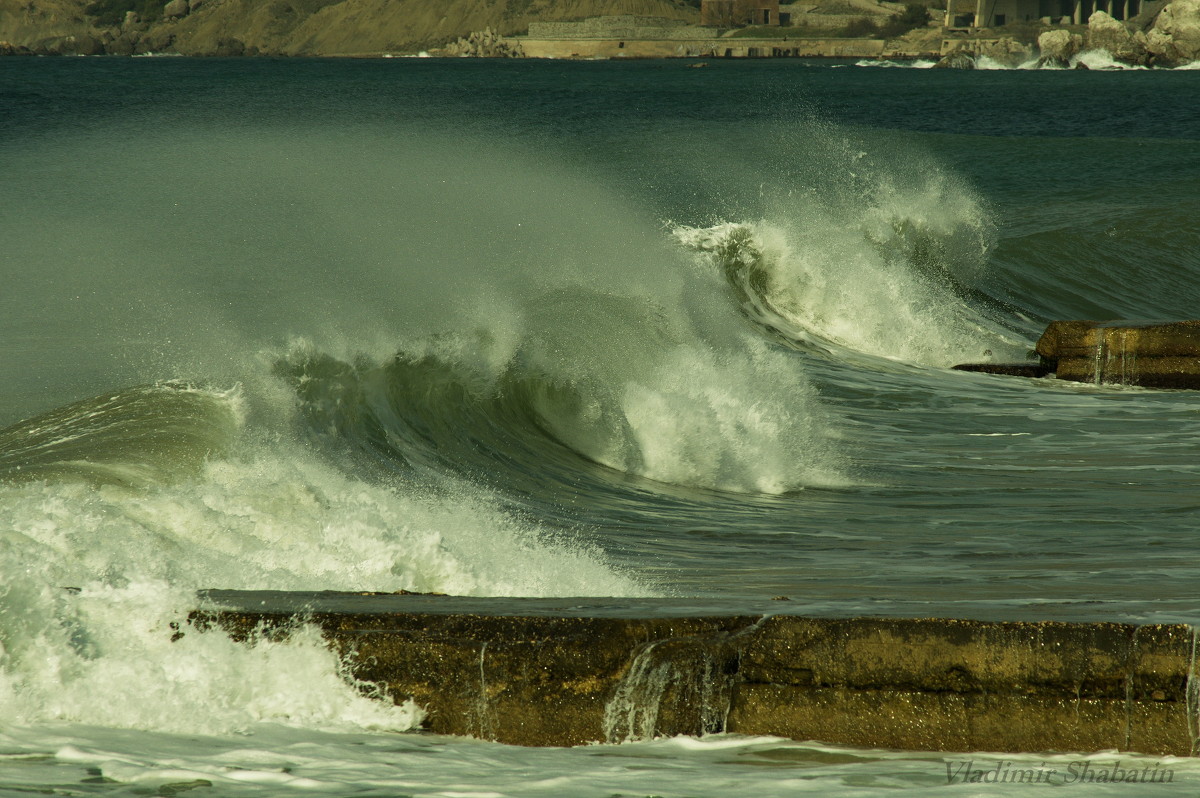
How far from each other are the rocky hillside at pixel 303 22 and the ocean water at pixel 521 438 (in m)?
127

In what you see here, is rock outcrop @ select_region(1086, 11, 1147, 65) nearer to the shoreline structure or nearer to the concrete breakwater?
the shoreline structure

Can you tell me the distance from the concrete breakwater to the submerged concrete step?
7.54 metres

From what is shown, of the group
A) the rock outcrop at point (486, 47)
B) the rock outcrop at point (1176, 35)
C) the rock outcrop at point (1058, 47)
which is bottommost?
the rock outcrop at point (1176, 35)

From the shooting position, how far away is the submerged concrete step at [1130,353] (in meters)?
10.4

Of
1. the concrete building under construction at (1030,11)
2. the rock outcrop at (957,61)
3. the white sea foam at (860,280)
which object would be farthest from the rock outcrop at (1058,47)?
the white sea foam at (860,280)

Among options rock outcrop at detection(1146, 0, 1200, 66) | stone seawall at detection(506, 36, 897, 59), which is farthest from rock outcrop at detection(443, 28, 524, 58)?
rock outcrop at detection(1146, 0, 1200, 66)

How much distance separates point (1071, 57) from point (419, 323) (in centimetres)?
11110

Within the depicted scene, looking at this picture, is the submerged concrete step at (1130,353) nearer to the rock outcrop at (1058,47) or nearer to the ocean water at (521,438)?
the ocean water at (521,438)

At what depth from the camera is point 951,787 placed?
3.21 m

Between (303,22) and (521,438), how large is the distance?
480 ft

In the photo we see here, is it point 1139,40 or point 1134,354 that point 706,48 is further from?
point 1134,354

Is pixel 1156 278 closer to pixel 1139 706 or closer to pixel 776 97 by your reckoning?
pixel 1139 706

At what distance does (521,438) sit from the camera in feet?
26.5

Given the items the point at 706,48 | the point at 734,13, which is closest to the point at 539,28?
the point at 706,48
